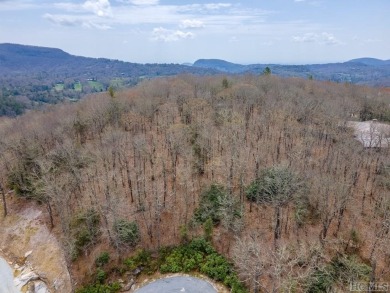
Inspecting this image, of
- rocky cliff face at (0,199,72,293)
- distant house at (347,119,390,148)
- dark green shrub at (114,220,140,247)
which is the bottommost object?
rocky cliff face at (0,199,72,293)

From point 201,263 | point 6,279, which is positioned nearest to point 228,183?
point 201,263

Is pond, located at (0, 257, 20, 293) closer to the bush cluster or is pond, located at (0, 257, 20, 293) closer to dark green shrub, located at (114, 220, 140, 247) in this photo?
dark green shrub, located at (114, 220, 140, 247)

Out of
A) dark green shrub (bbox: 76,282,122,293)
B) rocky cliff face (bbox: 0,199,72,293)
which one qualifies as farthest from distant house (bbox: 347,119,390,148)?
rocky cliff face (bbox: 0,199,72,293)

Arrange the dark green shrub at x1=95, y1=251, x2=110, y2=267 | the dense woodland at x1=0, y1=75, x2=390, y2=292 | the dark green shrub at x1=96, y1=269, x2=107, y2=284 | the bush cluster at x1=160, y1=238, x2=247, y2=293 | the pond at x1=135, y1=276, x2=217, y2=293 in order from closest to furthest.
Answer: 1. the pond at x1=135, y1=276, x2=217, y2=293
2. the bush cluster at x1=160, y1=238, x2=247, y2=293
3. the dense woodland at x1=0, y1=75, x2=390, y2=292
4. the dark green shrub at x1=96, y1=269, x2=107, y2=284
5. the dark green shrub at x1=95, y1=251, x2=110, y2=267

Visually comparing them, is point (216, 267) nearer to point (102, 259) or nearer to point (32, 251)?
point (102, 259)

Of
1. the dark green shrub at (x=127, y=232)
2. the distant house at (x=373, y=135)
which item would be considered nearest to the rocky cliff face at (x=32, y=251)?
the dark green shrub at (x=127, y=232)

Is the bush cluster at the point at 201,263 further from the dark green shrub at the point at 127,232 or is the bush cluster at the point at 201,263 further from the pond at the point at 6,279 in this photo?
the pond at the point at 6,279

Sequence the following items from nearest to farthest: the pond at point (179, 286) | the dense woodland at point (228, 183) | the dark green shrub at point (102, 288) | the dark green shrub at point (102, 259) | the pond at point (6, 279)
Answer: the pond at point (179, 286), the dark green shrub at point (102, 288), the dense woodland at point (228, 183), the dark green shrub at point (102, 259), the pond at point (6, 279)
